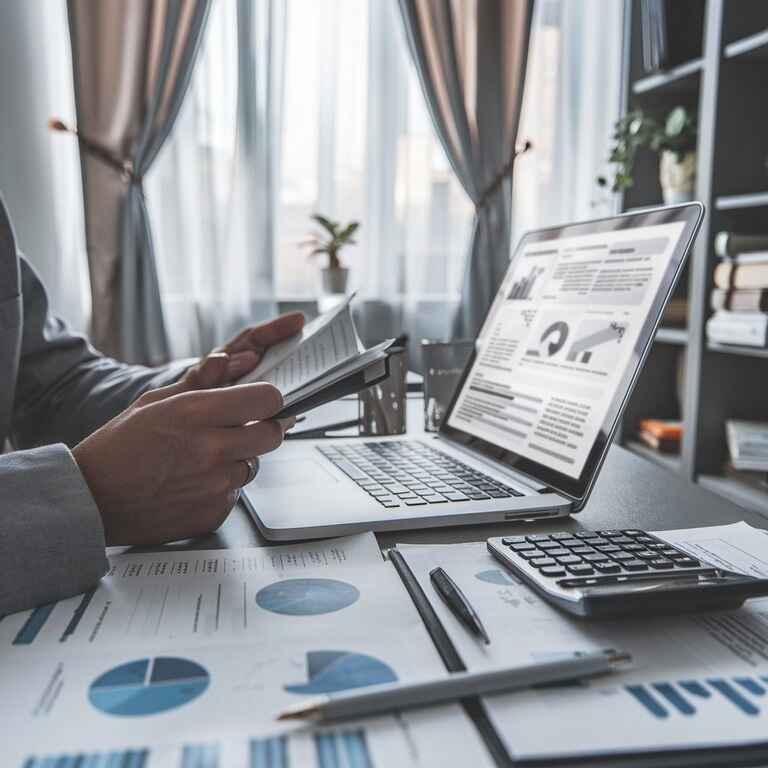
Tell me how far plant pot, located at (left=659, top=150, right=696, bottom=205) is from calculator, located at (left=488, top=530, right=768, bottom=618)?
2.03 meters

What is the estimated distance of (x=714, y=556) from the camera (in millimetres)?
559

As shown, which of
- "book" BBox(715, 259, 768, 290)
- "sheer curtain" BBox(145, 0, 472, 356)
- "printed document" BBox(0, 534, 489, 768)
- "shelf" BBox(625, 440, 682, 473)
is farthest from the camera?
"sheer curtain" BBox(145, 0, 472, 356)

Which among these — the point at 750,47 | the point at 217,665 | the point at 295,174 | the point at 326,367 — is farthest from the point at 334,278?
the point at 217,665

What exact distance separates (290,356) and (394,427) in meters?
0.22

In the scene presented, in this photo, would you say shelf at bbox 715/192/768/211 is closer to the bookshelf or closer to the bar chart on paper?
the bookshelf

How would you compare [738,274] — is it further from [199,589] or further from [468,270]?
[199,589]

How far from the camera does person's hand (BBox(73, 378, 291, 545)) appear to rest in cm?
58

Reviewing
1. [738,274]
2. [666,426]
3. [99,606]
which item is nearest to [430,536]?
[99,606]

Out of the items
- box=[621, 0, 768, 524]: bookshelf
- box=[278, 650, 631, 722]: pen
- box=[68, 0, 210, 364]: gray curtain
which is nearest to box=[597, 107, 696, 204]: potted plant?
box=[621, 0, 768, 524]: bookshelf

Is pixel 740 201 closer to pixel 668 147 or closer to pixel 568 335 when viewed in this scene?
pixel 668 147

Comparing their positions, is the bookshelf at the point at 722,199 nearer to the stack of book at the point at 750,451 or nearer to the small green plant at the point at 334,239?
the stack of book at the point at 750,451

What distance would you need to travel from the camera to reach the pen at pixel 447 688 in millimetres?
345

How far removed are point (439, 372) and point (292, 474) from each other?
0.32 metres

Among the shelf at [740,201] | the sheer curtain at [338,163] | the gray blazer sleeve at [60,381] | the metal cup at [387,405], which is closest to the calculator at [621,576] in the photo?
the metal cup at [387,405]
